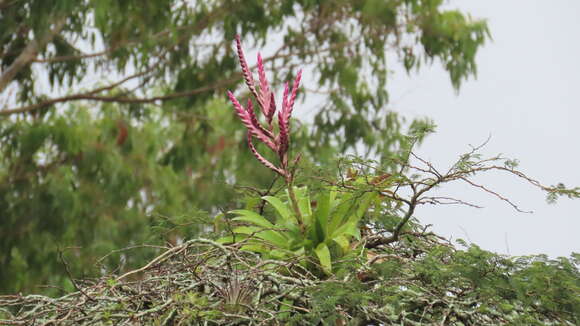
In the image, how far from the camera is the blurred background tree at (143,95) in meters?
8.48

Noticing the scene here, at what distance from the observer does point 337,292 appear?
190cm

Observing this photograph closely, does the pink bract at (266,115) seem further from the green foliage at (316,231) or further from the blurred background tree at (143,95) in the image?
the blurred background tree at (143,95)

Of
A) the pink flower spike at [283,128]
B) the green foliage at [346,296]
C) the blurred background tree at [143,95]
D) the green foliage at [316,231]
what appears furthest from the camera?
the blurred background tree at [143,95]

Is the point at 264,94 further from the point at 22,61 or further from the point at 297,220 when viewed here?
the point at 22,61

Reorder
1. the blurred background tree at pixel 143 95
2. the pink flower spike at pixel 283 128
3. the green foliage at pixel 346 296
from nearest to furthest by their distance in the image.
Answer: the green foliage at pixel 346 296 → the pink flower spike at pixel 283 128 → the blurred background tree at pixel 143 95

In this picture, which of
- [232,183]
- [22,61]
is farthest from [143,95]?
[232,183]

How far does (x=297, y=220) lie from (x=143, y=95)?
24.7 feet

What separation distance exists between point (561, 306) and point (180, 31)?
7964 mm

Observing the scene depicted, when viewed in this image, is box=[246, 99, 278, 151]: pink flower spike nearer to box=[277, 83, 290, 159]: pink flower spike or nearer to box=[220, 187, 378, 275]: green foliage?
box=[277, 83, 290, 159]: pink flower spike

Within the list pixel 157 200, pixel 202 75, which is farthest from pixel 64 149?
pixel 157 200

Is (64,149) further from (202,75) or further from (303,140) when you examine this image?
(303,140)

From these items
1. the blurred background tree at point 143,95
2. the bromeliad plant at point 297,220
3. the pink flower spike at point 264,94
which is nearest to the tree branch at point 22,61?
the blurred background tree at point 143,95

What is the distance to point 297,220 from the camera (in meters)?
2.51

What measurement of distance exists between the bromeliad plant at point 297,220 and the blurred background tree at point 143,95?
5.52 metres
